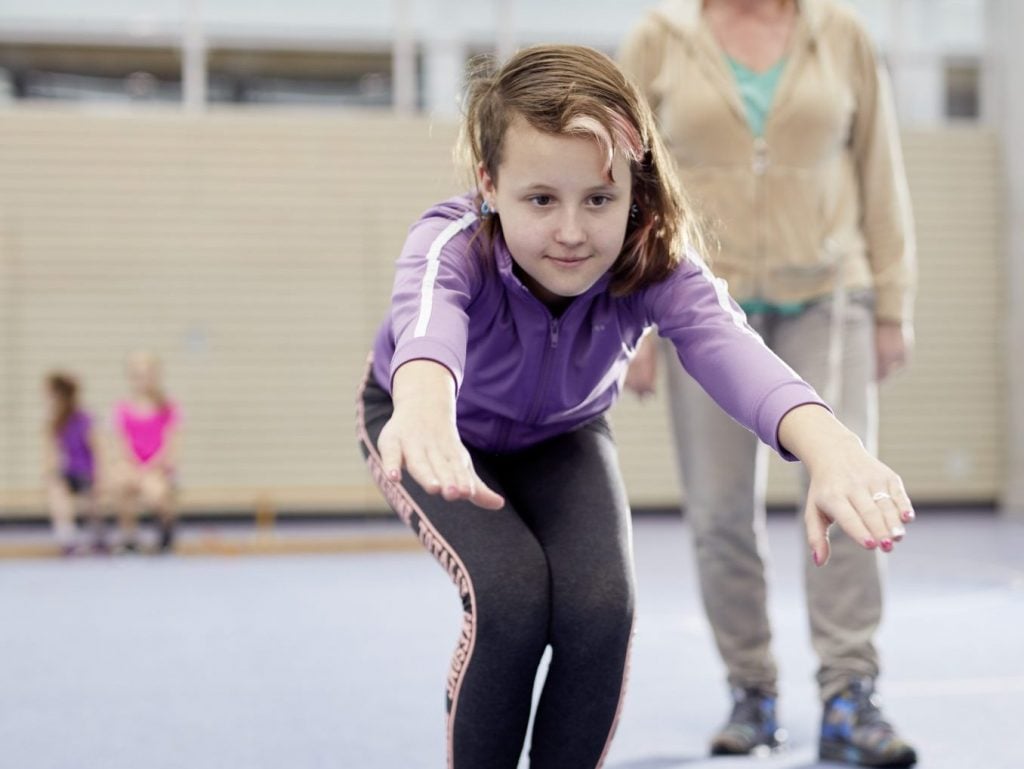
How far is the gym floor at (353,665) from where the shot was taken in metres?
2.82

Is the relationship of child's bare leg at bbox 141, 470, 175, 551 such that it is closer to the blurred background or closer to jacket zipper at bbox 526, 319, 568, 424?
the blurred background

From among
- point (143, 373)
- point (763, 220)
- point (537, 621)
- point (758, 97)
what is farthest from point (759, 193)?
point (143, 373)

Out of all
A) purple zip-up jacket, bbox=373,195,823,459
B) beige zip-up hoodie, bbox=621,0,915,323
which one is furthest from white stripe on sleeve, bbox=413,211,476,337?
beige zip-up hoodie, bbox=621,0,915,323

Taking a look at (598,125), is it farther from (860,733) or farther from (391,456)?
(860,733)

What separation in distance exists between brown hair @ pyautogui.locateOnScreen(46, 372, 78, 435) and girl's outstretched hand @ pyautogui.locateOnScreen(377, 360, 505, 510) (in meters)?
7.15

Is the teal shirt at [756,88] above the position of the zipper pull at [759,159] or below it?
above

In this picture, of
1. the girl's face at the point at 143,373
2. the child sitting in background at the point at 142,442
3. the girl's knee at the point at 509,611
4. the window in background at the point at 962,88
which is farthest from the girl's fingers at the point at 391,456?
the window in background at the point at 962,88

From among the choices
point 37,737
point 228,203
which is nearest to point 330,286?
point 228,203

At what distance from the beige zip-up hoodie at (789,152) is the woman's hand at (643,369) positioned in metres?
0.23

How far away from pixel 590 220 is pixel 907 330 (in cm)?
150

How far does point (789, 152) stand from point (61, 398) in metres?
6.46

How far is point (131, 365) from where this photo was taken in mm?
8062

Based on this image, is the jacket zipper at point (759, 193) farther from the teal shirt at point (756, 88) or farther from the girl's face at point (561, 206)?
the girl's face at point (561, 206)

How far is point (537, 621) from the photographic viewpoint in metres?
1.84
